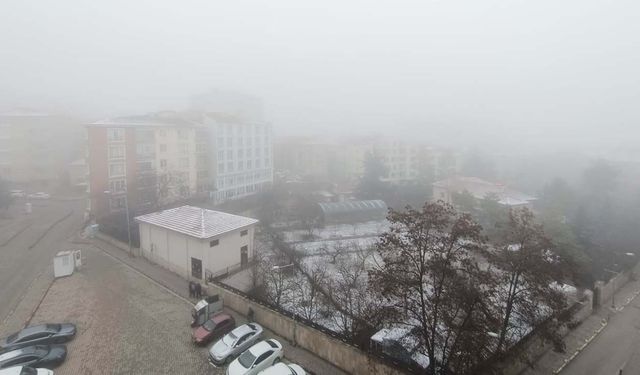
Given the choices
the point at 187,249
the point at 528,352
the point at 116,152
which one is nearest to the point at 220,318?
the point at 187,249

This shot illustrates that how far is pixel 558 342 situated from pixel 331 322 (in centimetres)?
589

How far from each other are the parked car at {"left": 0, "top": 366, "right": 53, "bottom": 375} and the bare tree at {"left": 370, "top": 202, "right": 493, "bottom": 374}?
25.4 ft

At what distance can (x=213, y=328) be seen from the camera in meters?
10.7

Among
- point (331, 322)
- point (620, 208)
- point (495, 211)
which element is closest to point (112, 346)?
point (331, 322)

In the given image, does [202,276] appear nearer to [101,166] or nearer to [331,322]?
[331,322]

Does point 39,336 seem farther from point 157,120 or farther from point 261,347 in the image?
point 157,120

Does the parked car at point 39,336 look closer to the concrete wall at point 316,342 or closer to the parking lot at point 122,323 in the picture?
the parking lot at point 122,323

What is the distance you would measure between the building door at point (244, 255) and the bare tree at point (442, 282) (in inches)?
400

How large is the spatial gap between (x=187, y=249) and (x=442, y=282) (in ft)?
37.1

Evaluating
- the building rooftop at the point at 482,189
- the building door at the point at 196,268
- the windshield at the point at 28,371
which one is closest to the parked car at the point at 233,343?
the windshield at the point at 28,371

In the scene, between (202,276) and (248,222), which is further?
(248,222)

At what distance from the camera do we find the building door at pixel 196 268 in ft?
49.4

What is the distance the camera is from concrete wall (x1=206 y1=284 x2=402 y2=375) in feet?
29.0

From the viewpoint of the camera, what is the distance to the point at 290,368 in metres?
8.84
